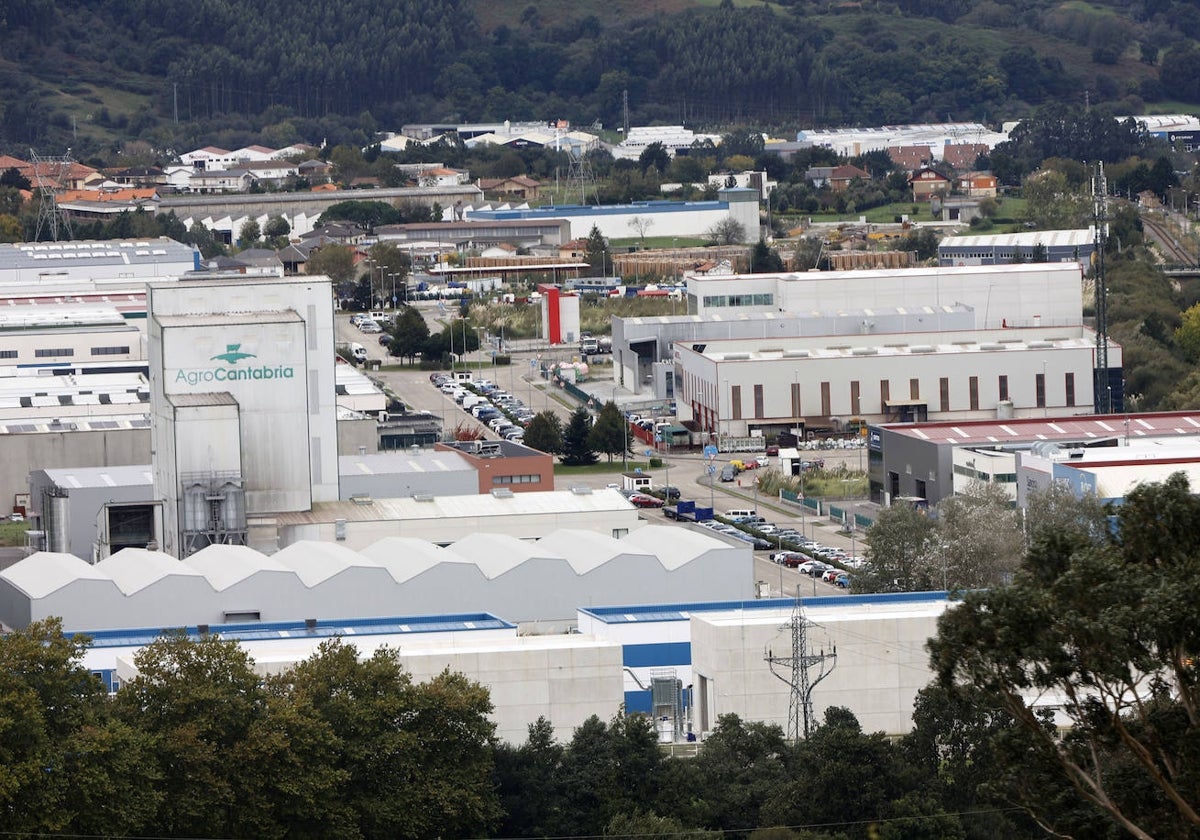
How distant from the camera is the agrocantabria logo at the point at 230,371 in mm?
23969

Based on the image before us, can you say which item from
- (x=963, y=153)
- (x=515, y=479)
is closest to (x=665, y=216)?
(x=963, y=153)

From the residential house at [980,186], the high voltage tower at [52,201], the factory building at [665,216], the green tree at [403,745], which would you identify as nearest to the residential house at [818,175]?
the residential house at [980,186]

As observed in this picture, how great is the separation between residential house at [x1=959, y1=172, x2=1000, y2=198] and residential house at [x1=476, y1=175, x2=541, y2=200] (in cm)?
1331

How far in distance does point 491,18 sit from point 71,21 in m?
20.3

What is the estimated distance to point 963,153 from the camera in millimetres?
86250

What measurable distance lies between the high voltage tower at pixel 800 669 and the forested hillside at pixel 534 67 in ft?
266

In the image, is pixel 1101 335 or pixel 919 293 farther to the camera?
pixel 919 293

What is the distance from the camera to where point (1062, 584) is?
10078 mm

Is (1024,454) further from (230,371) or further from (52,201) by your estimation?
(52,201)

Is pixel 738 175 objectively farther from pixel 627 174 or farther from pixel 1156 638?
pixel 1156 638

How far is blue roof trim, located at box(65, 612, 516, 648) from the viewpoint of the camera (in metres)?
19.1

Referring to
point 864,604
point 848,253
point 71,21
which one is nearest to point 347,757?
point 864,604

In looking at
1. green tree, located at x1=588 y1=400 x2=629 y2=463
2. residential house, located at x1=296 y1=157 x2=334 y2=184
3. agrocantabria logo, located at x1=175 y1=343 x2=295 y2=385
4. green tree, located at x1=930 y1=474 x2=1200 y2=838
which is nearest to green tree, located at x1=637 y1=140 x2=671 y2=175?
residential house, located at x1=296 y1=157 x2=334 y2=184

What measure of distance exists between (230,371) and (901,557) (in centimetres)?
671
